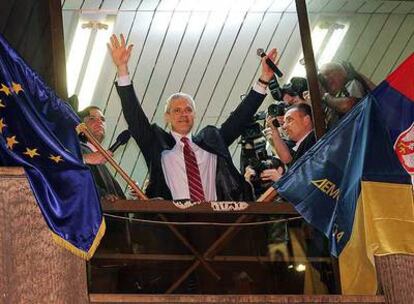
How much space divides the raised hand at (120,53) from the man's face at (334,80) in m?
1.40

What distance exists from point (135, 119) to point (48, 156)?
4.01 ft

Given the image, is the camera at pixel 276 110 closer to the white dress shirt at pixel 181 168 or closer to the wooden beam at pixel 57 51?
the white dress shirt at pixel 181 168

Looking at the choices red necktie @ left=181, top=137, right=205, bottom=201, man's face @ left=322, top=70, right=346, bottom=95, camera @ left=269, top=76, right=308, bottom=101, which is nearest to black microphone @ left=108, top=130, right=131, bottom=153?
red necktie @ left=181, top=137, right=205, bottom=201

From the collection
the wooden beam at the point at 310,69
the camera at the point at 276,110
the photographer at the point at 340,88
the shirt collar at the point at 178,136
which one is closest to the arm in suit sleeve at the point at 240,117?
the camera at the point at 276,110

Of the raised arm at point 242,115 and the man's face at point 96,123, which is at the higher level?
the raised arm at point 242,115

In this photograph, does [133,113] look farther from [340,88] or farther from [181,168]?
[340,88]

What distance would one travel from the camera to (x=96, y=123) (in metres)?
5.43

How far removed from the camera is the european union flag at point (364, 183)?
4379mm

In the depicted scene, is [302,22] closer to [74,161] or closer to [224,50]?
[224,50]

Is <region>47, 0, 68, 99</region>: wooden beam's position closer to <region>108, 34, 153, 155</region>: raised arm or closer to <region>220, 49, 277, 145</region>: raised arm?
<region>108, 34, 153, 155</region>: raised arm

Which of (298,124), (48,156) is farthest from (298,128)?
(48,156)

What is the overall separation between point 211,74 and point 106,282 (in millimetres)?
1894

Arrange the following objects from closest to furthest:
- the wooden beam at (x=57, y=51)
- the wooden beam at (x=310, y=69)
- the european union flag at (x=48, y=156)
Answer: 1. the european union flag at (x=48, y=156)
2. the wooden beam at (x=57, y=51)
3. the wooden beam at (x=310, y=69)

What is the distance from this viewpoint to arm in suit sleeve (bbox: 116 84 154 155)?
17.5ft
